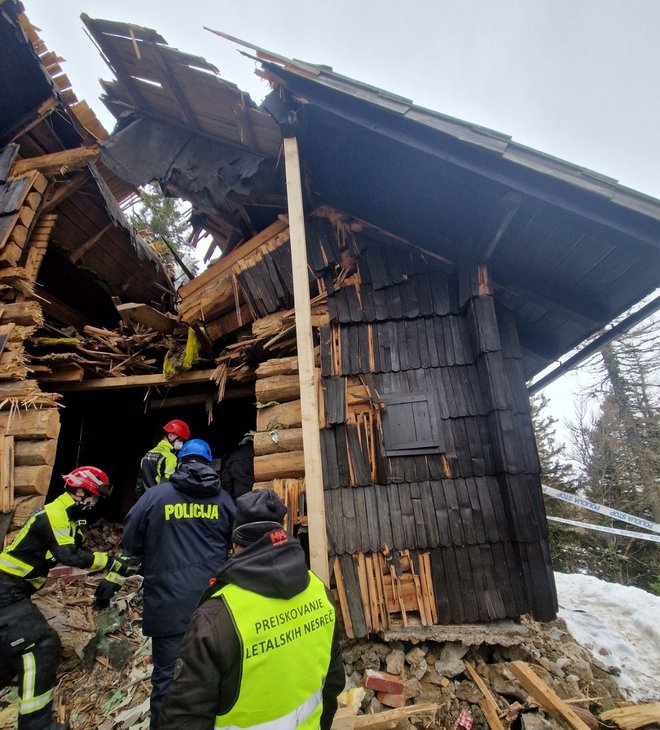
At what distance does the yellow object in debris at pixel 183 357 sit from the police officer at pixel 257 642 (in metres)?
4.46

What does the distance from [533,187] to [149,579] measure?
5329mm

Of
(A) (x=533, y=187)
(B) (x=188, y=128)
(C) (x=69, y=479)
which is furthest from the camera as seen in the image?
(B) (x=188, y=128)

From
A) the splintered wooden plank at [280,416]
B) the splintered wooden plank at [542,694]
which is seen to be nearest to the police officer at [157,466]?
the splintered wooden plank at [280,416]

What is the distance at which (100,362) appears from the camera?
6.66m

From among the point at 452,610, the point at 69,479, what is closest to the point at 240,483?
the point at 69,479

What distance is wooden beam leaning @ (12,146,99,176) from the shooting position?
21.7ft

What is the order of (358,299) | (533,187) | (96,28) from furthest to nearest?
(358,299) → (96,28) → (533,187)

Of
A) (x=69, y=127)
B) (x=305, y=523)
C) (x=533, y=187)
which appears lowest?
(x=305, y=523)

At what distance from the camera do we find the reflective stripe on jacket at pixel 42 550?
364 cm

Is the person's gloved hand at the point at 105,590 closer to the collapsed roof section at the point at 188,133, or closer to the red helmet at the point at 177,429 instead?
the red helmet at the point at 177,429

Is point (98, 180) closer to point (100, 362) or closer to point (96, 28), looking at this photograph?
point (96, 28)

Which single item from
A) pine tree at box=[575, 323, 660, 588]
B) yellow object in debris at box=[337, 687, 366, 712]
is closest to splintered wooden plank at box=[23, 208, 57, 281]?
yellow object in debris at box=[337, 687, 366, 712]

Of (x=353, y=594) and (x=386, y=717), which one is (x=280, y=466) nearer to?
(x=353, y=594)

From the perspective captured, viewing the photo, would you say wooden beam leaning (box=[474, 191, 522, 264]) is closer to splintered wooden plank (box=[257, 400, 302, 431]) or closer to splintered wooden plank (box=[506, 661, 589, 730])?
splintered wooden plank (box=[257, 400, 302, 431])
